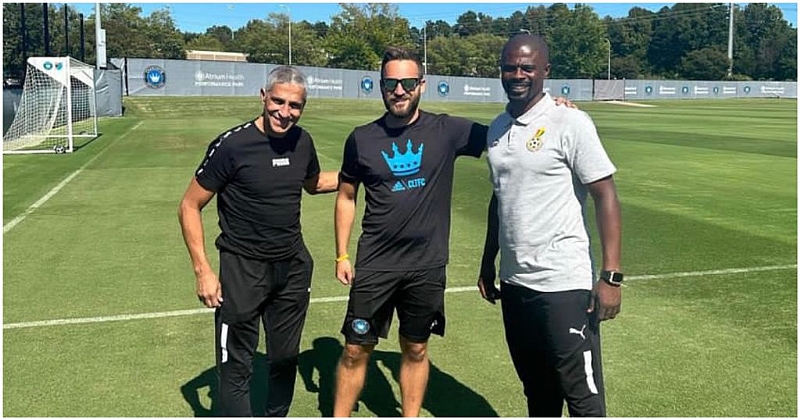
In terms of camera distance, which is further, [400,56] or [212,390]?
[212,390]

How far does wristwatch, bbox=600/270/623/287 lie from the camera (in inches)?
137

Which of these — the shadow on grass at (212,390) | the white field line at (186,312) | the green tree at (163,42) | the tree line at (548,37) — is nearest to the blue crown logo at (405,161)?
the shadow on grass at (212,390)

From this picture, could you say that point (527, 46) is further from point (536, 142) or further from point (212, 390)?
point (212, 390)

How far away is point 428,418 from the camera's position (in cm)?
451

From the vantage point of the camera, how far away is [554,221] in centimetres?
349

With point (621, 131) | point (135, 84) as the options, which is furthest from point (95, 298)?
point (135, 84)

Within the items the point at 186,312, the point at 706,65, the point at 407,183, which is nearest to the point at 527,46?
the point at 407,183

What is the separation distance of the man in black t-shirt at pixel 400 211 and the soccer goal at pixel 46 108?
19.7m

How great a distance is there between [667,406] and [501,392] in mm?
960

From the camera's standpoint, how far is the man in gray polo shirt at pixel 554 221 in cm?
341

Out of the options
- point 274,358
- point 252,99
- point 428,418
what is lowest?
point 428,418

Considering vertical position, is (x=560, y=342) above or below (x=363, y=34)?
below

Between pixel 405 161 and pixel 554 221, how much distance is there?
0.81m

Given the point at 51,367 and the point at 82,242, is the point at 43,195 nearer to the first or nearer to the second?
the point at 82,242
